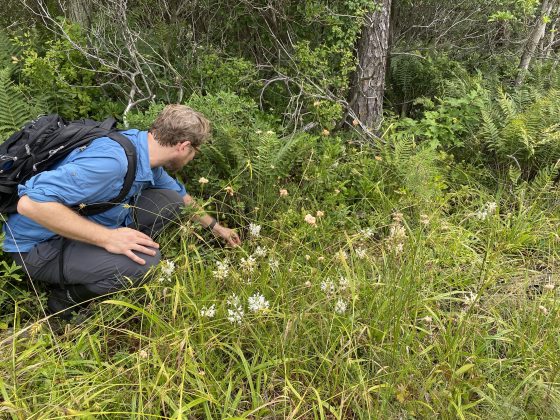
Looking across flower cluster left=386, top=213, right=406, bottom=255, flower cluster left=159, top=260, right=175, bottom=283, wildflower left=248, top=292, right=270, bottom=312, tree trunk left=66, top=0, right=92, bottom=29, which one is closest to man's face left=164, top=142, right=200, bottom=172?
flower cluster left=159, top=260, right=175, bottom=283

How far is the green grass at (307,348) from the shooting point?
2279 millimetres

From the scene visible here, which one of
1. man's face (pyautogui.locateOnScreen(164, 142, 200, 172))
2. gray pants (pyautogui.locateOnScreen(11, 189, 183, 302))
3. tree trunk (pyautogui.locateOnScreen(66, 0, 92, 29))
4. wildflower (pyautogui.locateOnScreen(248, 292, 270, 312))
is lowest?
gray pants (pyautogui.locateOnScreen(11, 189, 183, 302))

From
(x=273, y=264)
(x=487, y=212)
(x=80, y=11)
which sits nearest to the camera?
(x=273, y=264)

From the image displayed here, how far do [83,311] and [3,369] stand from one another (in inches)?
26.6

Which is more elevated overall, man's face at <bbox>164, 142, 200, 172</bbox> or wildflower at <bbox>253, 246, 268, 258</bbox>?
man's face at <bbox>164, 142, 200, 172</bbox>

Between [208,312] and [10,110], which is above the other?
[10,110]

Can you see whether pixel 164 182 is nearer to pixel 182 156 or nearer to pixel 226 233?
pixel 182 156

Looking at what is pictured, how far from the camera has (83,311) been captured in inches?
121

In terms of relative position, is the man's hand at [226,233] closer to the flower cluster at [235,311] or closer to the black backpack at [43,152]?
the black backpack at [43,152]

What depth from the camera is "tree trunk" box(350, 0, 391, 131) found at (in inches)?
187

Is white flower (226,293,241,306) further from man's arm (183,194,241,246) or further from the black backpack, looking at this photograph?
the black backpack

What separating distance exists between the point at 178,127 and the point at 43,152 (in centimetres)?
79

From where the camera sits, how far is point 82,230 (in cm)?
284

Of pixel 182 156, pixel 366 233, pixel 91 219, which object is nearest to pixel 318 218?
pixel 366 233
